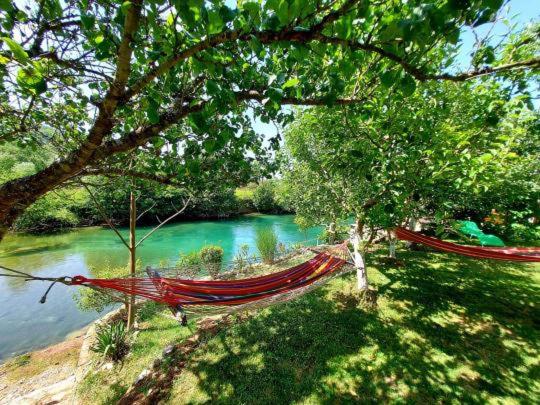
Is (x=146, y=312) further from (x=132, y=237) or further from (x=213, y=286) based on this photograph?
(x=213, y=286)

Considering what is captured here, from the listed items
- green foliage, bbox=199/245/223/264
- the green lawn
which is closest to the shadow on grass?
the green lawn

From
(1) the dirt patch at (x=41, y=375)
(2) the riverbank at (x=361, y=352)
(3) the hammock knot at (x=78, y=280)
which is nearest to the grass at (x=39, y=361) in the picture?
(1) the dirt patch at (x=41, y=375)

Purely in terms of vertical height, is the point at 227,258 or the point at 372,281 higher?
the point at 372,281

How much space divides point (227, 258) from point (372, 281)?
5818 mm

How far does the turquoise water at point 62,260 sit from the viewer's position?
16.5 feet

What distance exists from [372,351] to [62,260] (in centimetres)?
1091

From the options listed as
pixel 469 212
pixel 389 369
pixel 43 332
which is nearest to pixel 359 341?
pixel 389 369

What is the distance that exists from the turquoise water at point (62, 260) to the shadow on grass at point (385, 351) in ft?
13.3

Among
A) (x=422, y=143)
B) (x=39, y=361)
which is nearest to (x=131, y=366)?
(x=39, y=361)

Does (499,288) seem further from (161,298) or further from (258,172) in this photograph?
(161,298)

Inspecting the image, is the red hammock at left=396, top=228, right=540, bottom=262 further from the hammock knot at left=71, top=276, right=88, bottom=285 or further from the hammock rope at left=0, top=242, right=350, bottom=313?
the hammock knot at left=71, top=276, right=88, bottom=285

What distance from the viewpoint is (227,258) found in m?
9.20

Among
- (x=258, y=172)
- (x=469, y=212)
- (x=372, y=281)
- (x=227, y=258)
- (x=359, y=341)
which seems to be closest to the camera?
(x=258, y=172)

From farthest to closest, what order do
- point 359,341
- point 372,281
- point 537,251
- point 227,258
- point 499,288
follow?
point 227,258 < point 372,281 < point 499,288 < point 537,251 < point 359,341
